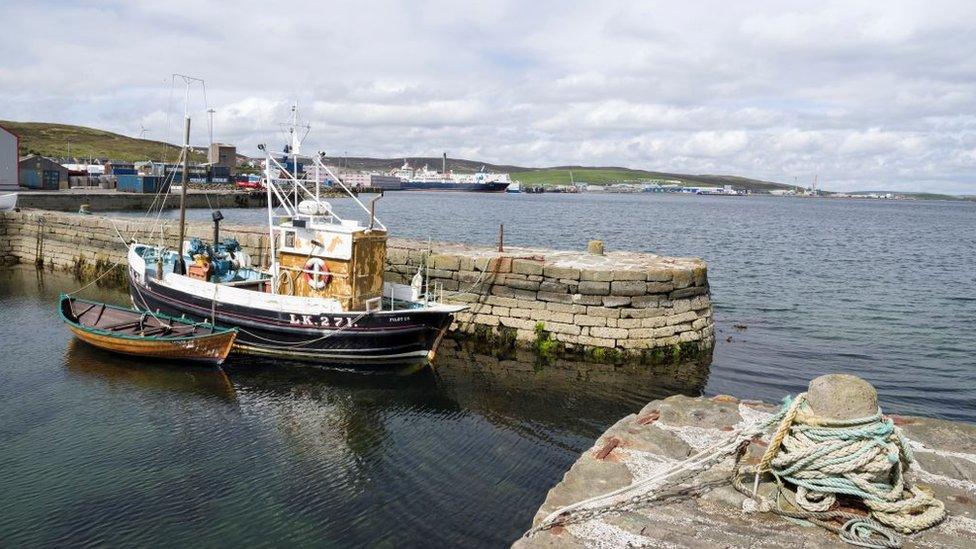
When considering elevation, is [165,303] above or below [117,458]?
above

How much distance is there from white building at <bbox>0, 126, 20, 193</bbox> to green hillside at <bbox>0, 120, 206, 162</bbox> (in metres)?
63.1

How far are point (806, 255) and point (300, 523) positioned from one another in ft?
143

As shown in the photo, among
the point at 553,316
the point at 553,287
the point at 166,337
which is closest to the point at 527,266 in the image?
the point at 553,287

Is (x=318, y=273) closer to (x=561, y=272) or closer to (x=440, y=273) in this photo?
(x=440, y=273)

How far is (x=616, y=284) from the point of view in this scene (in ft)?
57.7

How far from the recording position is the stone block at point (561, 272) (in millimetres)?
17859

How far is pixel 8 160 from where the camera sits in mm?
61219

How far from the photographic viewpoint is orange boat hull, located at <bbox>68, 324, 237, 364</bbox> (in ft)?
52.7

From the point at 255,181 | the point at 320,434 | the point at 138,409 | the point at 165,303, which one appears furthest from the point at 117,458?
the point at 255,181

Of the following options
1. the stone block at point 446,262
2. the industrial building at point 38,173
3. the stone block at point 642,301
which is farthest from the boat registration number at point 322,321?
the industrial building at point 38,173

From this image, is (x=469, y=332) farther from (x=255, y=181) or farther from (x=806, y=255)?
(x=255, y=181)

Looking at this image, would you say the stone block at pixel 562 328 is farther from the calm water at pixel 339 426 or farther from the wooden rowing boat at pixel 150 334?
the wooden rowing boat at pixel 150 334

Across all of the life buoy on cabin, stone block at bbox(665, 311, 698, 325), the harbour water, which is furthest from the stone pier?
the life buoy on cabin

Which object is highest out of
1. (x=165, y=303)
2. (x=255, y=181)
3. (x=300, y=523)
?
(x=255, y=181)
